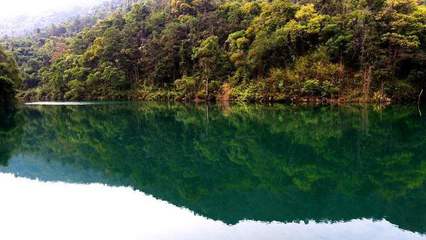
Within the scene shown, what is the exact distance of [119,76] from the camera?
6519 centimetres

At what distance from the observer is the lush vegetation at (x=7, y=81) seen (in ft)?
154

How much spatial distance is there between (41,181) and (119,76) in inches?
1993

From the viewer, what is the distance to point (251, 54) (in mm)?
49938

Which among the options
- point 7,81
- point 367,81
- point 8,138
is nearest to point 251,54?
point 367,81

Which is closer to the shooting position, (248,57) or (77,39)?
(248,57)

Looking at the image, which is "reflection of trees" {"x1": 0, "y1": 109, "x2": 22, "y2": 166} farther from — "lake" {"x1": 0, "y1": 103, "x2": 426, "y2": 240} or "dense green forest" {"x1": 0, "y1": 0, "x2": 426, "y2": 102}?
"dense green forest" {"x1": 0, "y1": 0, "x2": 426, "y2": 102}

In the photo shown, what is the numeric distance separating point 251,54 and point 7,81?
1036 inches

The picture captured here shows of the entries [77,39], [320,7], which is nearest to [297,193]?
[320,7]

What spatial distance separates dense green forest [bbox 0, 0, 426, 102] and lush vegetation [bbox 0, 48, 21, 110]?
14339mm

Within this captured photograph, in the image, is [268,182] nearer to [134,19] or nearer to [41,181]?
[41,181]

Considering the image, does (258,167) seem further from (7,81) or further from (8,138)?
(7,81)

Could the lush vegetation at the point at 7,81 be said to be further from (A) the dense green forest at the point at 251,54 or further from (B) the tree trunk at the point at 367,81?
(B) the tree trunk at the point at 367,81

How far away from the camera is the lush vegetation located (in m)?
47.0

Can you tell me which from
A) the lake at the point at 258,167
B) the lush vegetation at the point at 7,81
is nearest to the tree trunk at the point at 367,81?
the lake at the point at 258,167
